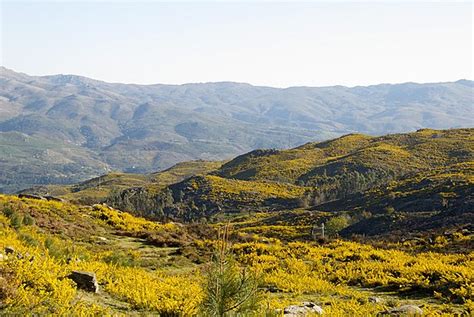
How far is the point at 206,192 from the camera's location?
301 feet

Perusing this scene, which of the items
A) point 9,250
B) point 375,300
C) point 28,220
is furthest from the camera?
point 28,220

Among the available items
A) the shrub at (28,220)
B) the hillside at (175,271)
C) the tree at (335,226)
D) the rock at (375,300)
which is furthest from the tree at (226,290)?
the tree at (335,226)

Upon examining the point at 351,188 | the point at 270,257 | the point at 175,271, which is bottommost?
the point at 351,188

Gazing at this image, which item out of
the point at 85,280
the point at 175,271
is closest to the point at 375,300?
the point at 85,280

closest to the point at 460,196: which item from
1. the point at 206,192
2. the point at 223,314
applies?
the point at 223,314

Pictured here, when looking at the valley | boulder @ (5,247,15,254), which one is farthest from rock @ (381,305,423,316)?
boulder @ (5,247,15,254)

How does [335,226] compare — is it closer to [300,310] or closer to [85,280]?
[300,310]

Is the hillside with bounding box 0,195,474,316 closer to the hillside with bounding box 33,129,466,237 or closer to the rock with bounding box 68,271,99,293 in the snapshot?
the rock with bounding box 68,271,99,293

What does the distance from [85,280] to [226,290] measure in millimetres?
6428

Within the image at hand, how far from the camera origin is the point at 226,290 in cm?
769

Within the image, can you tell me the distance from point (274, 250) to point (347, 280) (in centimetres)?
728

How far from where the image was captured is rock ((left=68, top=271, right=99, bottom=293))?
12.6m

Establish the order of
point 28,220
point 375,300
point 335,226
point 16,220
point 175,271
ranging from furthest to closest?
point 335,226 < point 28,220 < point 16,220 < point 175,271 < point 375,300

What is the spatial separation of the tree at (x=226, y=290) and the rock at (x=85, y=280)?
587 centimetres
